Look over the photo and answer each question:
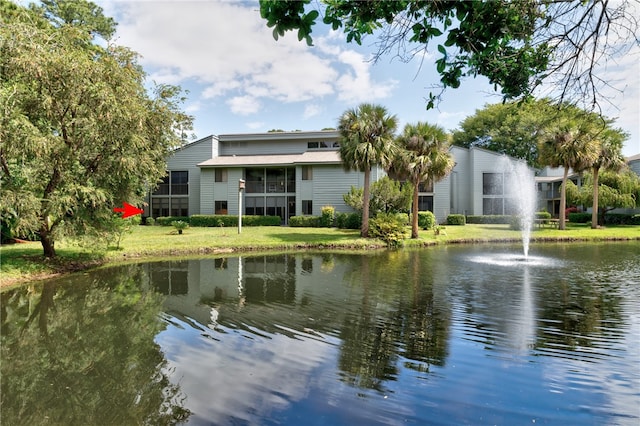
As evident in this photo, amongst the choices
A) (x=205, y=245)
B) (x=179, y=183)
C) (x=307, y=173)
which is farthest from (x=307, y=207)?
(x=205, y=245)

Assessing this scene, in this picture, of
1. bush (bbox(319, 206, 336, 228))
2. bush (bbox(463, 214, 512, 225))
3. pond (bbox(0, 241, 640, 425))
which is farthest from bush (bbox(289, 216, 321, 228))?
pond (bbox(0, 241, 640, 425))

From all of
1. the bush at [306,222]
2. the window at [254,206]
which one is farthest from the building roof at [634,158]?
the window at [254,206]

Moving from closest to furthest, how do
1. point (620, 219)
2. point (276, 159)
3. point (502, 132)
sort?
point (620, 219), point (276, 159), point (502, 132)

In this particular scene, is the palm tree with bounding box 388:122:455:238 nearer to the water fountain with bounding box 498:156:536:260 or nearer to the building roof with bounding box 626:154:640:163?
the water fountain with bounding box 498:156:536:260

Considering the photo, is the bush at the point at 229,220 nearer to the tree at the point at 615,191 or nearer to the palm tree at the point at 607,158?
the palm tree at the point at 607,158

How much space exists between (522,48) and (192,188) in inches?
1407

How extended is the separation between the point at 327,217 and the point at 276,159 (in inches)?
335

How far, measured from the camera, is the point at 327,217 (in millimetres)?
30000

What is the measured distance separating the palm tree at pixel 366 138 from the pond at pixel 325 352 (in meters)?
12.3

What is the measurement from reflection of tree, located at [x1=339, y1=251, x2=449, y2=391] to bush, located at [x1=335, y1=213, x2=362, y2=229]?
17.0 m

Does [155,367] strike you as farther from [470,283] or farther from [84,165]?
[84,165]

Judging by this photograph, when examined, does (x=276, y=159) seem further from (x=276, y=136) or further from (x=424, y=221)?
(x=424, y=221)

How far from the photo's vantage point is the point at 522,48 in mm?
3982

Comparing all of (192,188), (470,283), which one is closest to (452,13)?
(470,283)
